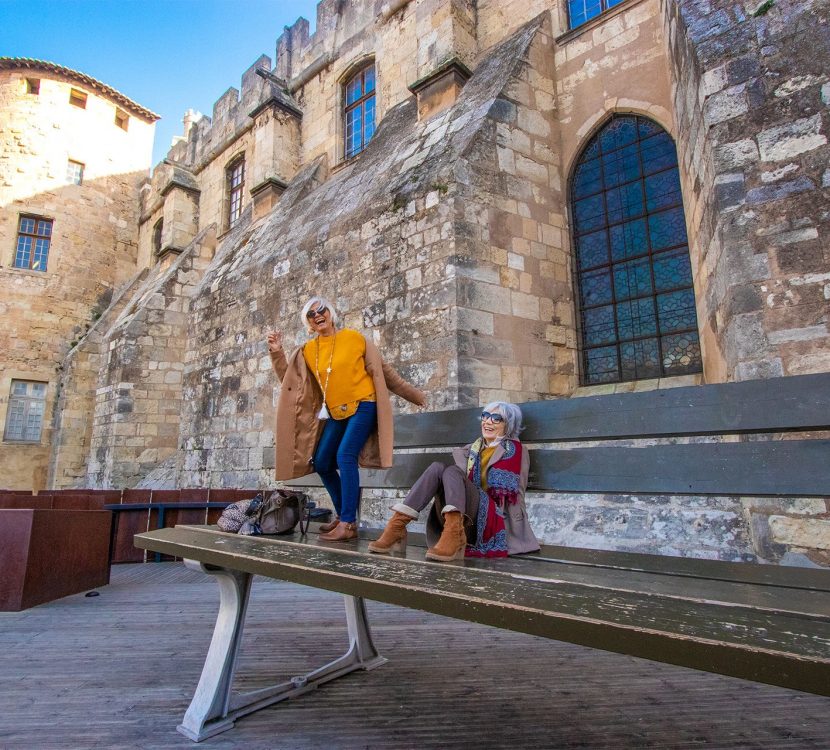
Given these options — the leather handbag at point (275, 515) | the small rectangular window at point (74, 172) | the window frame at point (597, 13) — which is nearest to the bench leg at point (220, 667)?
the leather handbag at point (275, 515)

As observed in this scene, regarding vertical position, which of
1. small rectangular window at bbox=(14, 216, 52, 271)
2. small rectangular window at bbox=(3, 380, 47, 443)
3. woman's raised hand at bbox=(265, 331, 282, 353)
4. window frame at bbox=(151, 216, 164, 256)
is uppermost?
window frame at bbox=(151, 216, 164, 256)

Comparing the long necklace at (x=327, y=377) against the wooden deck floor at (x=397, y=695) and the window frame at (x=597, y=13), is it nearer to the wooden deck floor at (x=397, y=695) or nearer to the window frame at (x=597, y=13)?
the wooden deck floor at (x=397, y=695)

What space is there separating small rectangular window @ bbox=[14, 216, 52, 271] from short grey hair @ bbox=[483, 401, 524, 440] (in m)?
18.9

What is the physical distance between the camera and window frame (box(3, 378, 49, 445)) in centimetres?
1588

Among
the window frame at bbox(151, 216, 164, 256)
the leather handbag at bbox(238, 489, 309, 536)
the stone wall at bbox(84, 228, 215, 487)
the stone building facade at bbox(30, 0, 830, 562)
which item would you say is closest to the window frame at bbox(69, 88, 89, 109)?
the window frame at bbox(151, 216, 164, 256)

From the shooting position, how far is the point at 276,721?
6.54 feet

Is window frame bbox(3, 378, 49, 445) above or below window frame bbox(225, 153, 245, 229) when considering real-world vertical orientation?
below

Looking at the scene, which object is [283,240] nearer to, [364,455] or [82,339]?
[364,455]

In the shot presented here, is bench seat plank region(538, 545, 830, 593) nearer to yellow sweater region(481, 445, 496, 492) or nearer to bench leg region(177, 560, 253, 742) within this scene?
yellow sweater region(481, 445, 496, 492)

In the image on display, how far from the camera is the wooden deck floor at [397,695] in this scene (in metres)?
1.82

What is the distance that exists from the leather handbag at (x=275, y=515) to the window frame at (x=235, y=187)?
12422 mm

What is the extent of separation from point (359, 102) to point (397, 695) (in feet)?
36.9

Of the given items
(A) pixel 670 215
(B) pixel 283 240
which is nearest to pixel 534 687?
(A) pixel 670 215

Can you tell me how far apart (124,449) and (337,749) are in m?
11.8
